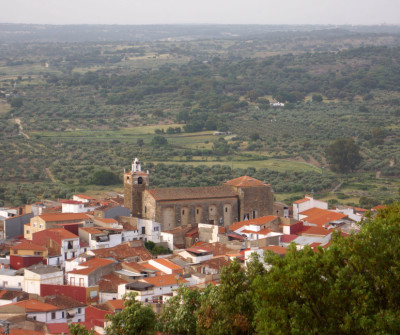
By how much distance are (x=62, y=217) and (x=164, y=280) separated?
9474 mm

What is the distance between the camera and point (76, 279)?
31.1m

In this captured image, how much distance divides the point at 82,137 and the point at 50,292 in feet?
169

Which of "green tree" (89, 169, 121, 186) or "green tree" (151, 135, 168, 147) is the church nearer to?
"green tree" (89, 169, 121, 186)

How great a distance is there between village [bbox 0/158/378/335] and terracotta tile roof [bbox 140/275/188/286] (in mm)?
45

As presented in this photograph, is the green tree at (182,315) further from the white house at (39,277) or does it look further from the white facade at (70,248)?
the white facade at (70,248)

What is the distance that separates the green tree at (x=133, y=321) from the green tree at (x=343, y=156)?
1903 inches

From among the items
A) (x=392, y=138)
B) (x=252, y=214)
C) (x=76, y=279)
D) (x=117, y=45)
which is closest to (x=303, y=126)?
(x=392, y=138)

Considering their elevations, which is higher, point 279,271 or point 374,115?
point 279,271

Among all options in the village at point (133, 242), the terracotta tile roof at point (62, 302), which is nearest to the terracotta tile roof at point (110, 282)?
the village at point (133, 242)

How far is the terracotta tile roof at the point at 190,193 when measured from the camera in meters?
40.6

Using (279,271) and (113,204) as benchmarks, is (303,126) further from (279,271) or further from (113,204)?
(279,271)

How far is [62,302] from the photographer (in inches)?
1121

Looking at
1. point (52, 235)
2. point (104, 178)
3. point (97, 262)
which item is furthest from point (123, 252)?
point (104, 178)

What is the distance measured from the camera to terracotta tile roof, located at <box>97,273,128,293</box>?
30.7 m
